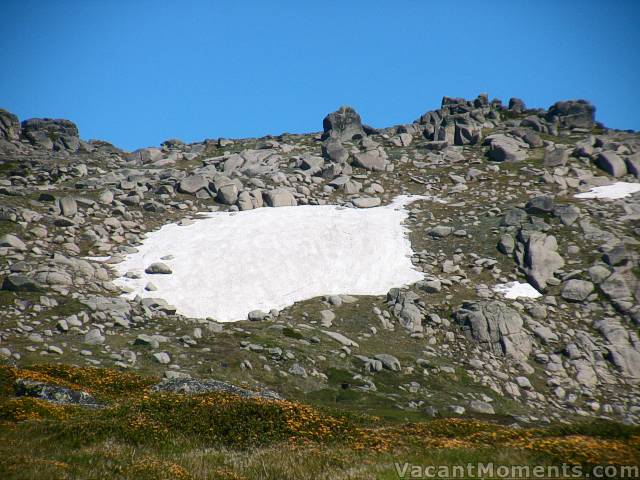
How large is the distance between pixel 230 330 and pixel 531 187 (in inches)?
1873

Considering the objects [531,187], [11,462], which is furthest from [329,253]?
[11,462]

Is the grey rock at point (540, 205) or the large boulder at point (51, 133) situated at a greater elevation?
the large boulder at point (51, 133)

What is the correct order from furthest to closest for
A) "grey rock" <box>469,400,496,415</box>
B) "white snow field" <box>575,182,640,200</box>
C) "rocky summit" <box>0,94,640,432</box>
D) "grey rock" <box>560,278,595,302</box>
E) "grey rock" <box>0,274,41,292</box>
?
"white snow field" <box>575,182,640,200</box> < "grey rock" <box>560,278,595,302</box> < "grey rock" <box>0,274,41,292</box> < "rocky summit" <box>0,94,640,432</box> < "grey rock" <box>469,400,496,415</box>

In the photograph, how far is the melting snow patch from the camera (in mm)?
48219

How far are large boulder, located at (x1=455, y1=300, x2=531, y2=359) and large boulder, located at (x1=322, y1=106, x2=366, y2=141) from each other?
181 feet

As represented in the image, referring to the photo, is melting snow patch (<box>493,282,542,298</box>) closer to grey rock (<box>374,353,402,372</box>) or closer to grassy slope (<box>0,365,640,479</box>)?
grey rock (<box>374,353,402,372</box>)

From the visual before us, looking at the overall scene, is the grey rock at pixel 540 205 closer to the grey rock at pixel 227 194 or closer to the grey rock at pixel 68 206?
the grey rock at pixel 227 194

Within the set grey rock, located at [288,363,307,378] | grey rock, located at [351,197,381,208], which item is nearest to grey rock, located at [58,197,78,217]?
grey rock, located at [288,363,307,378]

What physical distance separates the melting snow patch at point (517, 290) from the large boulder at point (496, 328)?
11.8 ft

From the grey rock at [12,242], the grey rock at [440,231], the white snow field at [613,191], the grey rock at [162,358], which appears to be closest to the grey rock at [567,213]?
the white snow field at [613,191]

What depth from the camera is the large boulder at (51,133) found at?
90.0 metres

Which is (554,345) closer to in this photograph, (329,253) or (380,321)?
(380,321)

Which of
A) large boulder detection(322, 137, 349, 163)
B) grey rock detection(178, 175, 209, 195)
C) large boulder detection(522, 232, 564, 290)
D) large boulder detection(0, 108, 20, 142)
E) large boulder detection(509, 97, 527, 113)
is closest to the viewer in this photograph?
large boulder detection(522, 232, 564, 290)

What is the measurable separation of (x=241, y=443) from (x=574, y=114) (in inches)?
3977
